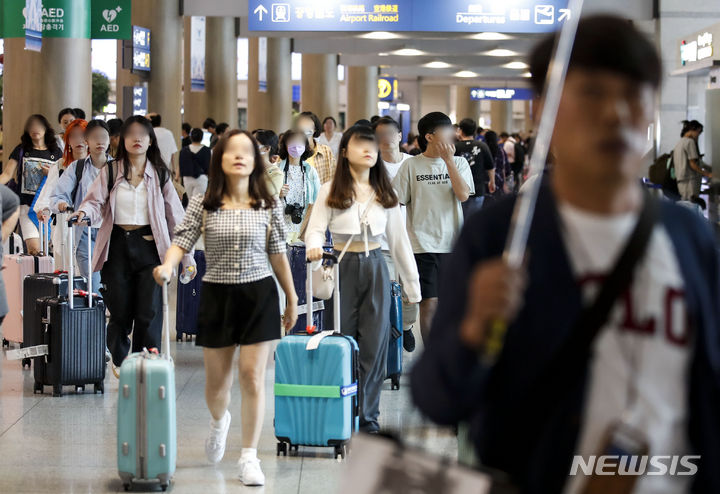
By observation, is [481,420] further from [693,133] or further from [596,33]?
[693,133]

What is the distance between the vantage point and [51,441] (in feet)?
22.1

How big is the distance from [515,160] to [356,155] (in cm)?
2195

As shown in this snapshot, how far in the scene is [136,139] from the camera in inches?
295

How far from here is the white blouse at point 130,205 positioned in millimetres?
7527

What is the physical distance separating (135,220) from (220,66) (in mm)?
25567

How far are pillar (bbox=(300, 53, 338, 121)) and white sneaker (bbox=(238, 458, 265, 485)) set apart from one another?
30.4 meters

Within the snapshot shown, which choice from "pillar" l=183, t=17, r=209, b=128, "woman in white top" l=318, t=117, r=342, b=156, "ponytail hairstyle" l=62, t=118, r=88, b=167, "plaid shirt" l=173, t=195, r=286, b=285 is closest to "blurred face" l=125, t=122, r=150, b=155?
"plaid shirt" l=173, t=195, r=286, b=285

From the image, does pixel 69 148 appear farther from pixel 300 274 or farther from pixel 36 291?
pixel 300 274

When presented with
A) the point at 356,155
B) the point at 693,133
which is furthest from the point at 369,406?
the point at 693,133

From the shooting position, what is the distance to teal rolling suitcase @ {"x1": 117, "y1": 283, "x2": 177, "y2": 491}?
5656 mm

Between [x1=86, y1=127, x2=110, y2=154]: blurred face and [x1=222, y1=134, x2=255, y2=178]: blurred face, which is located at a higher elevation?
[x1=86, y1=127, x2=110, y2=154]: blurred face

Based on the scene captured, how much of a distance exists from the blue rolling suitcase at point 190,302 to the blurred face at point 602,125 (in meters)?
8.20

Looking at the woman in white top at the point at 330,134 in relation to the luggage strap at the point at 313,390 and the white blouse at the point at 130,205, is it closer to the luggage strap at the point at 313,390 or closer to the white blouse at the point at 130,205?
the white blouse at the point at 130,205

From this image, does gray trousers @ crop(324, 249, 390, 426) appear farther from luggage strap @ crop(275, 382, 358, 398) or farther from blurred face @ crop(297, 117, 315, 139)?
blurred face @ crop(297, 117, 315, 139)
